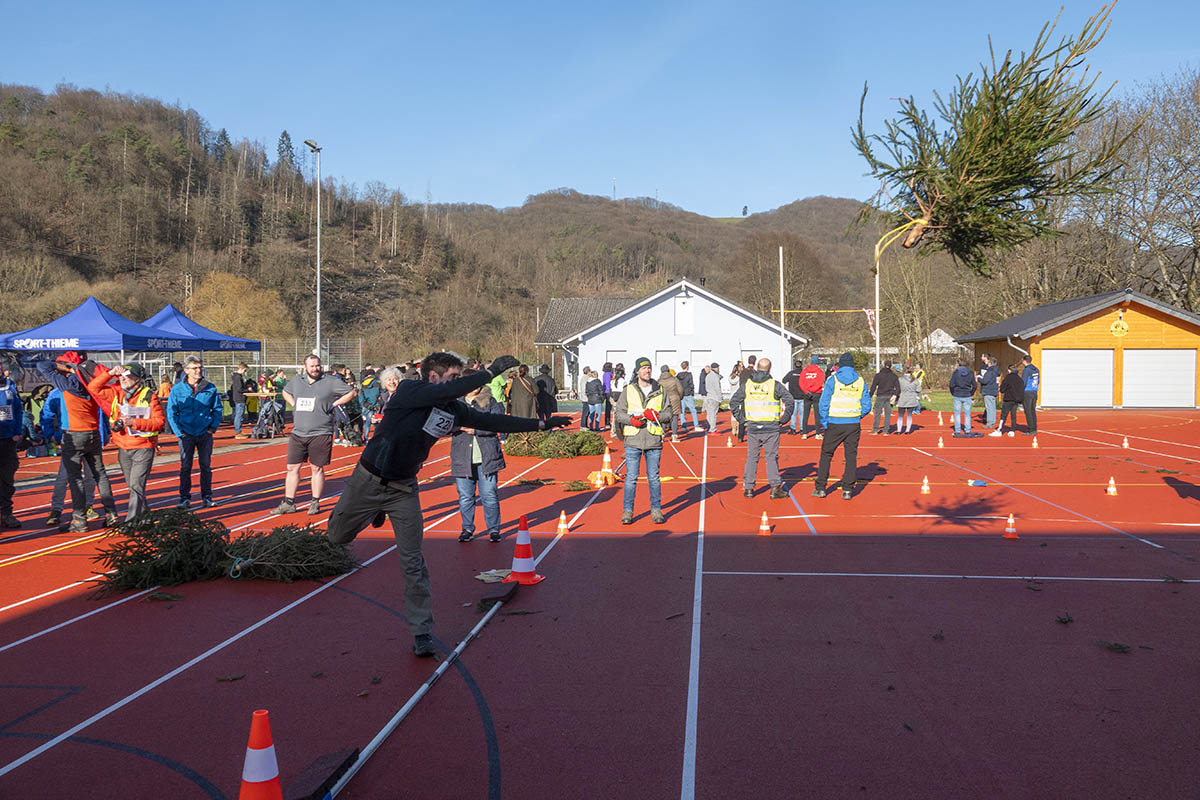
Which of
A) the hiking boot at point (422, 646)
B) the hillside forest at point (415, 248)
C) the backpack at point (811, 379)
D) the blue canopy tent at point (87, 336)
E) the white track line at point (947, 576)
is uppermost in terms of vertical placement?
the hillside forest at point (415, 248)

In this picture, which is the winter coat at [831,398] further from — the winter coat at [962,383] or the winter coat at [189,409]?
the winter coat at [962,383]

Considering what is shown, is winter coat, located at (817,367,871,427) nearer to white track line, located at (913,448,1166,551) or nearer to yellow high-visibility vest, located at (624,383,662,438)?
white track line, located at (913,448,1166,551)

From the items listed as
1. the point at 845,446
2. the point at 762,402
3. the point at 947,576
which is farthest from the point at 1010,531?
the point at 762,402

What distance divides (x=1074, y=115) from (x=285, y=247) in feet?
289

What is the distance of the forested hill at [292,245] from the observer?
2603 inches

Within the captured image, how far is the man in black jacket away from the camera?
577cm

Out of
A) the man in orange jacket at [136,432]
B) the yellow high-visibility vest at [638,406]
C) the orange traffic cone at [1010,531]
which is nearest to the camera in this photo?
the orange traffic cone at [1010,531]

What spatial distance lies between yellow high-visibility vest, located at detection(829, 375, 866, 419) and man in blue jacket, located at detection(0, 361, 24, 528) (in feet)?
34.9

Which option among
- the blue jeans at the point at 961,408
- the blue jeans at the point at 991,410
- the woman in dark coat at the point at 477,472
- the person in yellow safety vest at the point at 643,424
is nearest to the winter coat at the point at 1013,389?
the blue jeans at the point at 961,408

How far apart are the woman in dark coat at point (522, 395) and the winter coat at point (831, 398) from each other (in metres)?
4.45

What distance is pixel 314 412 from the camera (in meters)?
10.7

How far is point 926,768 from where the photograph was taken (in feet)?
13.7

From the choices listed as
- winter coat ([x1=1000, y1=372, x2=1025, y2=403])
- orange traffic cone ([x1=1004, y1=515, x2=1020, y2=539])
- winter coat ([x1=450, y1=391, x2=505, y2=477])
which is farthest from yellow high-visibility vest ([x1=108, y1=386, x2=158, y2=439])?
winter coat ([x1=1000, y1=372, x2=1025, y2=403])

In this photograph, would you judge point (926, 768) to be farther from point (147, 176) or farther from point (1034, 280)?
point (147, 176)
